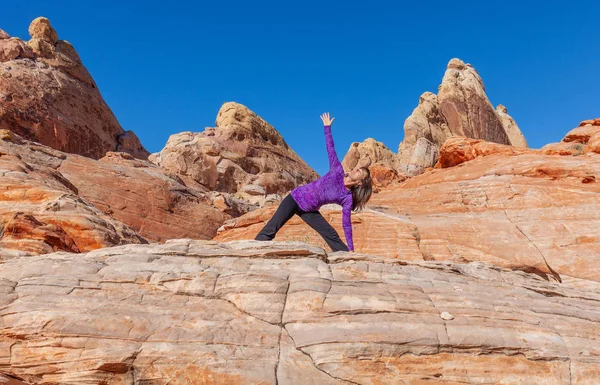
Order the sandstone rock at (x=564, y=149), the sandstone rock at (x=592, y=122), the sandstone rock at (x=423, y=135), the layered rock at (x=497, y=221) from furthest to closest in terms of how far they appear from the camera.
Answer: the sandstone rock at (x=423, y=135) < the sandstone rock at (x=592, y=122) < the sandstone rock at (x=564, y=149) < the layered rock at (x=497, y=221)

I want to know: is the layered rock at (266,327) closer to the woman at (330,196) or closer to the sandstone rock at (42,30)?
the woman at (330,196)

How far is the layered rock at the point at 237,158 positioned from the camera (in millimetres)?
38281

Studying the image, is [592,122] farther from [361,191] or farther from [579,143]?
[361,191]

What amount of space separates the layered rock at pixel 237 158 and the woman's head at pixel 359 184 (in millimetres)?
27763

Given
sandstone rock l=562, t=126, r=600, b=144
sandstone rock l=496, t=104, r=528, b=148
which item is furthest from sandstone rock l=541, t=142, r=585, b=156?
sandstone rock l=496, t=104, r=528, b=148

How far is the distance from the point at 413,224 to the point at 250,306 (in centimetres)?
1127

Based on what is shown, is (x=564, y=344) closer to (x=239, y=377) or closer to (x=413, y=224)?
(x=239, y=377)

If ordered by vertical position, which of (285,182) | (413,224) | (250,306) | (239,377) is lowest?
(239,377)

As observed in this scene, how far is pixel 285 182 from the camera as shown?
146ft

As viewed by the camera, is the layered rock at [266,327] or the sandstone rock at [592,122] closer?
the layered rock at [266,327]

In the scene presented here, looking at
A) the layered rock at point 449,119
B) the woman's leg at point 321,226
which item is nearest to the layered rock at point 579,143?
the woman's leg at point 321,226

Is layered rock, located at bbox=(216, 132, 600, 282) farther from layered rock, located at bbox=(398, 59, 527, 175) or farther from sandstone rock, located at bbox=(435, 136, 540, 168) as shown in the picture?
layered rock, located at bbox=(398, 59, 527, 175)

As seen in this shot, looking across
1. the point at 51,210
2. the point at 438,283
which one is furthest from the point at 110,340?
the point at 51,210

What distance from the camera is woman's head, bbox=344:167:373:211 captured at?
30.4ft
